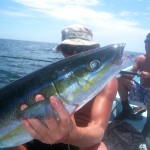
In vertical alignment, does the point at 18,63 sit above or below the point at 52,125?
below

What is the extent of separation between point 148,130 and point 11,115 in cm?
395

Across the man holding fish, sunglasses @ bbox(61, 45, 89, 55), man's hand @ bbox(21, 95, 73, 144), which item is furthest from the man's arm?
sunglasses @ bbox(61, 45, 89, 55)

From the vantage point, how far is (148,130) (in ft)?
17.4

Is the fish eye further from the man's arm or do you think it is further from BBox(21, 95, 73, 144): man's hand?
the man's arm

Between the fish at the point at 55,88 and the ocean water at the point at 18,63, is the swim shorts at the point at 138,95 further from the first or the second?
the fish at the point at 55,88

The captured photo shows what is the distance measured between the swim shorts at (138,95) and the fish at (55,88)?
4674mm

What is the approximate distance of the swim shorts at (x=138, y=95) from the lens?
659cm

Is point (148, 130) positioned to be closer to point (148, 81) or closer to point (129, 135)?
point (129, 135)

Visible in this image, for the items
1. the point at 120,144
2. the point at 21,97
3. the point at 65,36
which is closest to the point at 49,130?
the point at 21,97

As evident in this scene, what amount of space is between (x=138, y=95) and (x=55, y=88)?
522 centimetres

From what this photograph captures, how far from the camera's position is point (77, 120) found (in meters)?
3.30

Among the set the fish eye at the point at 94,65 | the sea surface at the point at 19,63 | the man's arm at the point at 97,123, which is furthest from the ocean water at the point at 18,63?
the fish eye at the point at 94,65

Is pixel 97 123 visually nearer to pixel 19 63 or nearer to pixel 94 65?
pixel 94 65

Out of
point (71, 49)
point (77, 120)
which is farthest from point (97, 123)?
point (71, 49)
